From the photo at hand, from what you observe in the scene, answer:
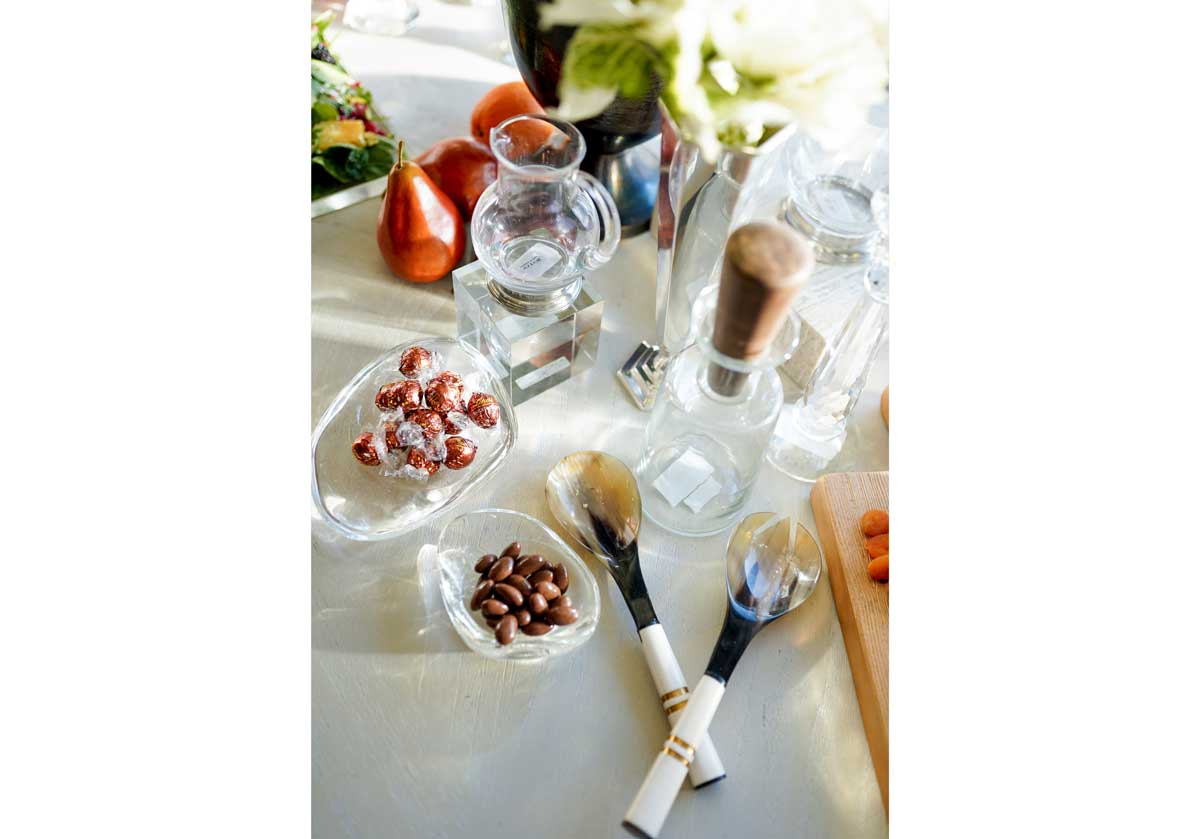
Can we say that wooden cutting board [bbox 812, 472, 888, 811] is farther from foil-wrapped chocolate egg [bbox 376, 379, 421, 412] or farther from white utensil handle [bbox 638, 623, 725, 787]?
foil-wrapped chocolate egg [bbox 376, 379, 421, 412]

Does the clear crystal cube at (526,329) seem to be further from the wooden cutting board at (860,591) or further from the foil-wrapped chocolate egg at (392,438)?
the wooden cutting board at (860,591)

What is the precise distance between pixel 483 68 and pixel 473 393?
0.44 m

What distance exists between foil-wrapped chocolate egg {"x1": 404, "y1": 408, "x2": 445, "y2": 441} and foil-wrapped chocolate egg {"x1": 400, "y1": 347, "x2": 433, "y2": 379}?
3 centimetres

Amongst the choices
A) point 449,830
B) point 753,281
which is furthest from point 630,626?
point 753,281

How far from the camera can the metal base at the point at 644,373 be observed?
0.69 m

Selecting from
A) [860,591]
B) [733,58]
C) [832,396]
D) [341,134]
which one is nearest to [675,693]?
[860,591]

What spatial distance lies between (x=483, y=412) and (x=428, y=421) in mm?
37

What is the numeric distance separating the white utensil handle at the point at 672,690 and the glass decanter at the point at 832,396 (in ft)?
0.59

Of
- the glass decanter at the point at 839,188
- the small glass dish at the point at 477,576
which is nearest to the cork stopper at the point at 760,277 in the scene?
the small glass dish at the point at 477,576

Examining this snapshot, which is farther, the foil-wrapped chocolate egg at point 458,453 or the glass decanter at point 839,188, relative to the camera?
the glass decanter at point 839,188

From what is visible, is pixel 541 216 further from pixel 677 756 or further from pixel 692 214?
pixel 677 756

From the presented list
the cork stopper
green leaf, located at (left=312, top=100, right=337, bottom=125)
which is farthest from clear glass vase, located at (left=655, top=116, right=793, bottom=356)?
green leaf, located at (left=312, top=100, right=337, bottom=125)

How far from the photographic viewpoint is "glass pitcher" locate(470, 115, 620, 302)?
620 millimetres
